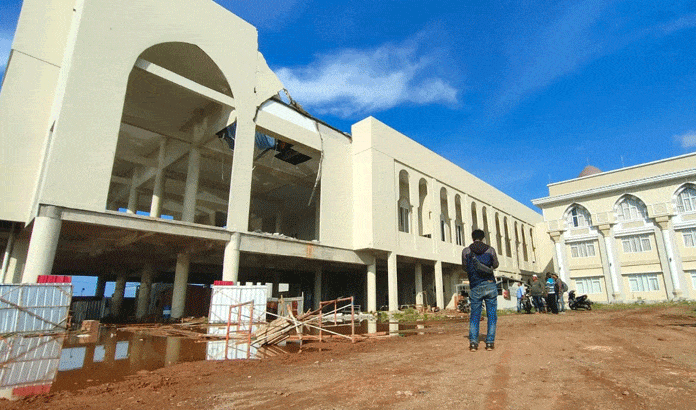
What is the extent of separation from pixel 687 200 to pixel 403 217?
21.2 m

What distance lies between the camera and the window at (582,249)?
30.8 metres

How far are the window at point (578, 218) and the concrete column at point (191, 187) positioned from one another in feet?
99.9

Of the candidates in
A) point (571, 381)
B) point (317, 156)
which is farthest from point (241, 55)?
point (571, 381)

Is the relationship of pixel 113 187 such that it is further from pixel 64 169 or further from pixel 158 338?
pixel 158 338

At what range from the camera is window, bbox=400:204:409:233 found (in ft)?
85.4

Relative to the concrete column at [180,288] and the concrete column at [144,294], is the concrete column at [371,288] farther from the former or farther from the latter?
the concrete column at [144,294]

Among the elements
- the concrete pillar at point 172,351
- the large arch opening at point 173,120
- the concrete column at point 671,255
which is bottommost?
the concrete pillar at point 172,351

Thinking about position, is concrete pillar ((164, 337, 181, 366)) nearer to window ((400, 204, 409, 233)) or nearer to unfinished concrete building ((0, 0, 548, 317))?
unfinished concrete building ((0, 0, 548, 317))

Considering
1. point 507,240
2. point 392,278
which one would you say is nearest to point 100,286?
point 392,278

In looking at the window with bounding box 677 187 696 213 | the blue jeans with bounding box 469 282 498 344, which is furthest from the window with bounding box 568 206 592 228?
the blue jeans with bounding box 469 282 498 344

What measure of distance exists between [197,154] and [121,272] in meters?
14.7

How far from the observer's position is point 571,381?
349 cm

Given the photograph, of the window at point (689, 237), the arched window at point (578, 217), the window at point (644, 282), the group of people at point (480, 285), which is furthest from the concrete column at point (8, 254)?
the window at point (689, 237)

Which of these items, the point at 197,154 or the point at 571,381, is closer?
the point at 571,381
